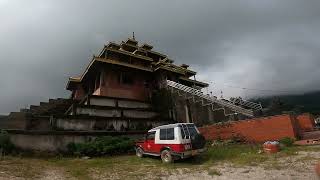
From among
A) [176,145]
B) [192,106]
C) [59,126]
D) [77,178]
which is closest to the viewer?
[77,178]

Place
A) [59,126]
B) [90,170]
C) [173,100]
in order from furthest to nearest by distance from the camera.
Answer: [173,100] < [59,126] < [90,170]

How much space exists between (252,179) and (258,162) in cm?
279

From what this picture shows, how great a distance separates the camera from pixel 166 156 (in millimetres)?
15555

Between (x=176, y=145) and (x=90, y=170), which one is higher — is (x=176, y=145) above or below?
above

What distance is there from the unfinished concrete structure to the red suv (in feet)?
22.5

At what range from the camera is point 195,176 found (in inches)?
476

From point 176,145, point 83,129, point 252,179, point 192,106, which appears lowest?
point 252,179

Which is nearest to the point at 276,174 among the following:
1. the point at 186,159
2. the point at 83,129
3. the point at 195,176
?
the point at 195,176

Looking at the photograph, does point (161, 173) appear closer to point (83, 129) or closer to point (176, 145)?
point (176, 145)

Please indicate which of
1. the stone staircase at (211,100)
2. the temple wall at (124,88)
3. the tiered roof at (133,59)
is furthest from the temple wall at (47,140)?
the stone staircase at (211,100)

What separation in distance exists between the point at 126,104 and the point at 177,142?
13764mm

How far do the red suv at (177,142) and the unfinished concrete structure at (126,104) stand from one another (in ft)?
22.5

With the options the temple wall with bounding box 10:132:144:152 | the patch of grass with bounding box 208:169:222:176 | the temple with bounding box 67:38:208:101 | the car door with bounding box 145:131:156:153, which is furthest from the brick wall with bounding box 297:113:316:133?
the temple wall with bounding box 10:132:144:152

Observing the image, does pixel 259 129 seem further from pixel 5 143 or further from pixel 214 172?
pixel 5 143
